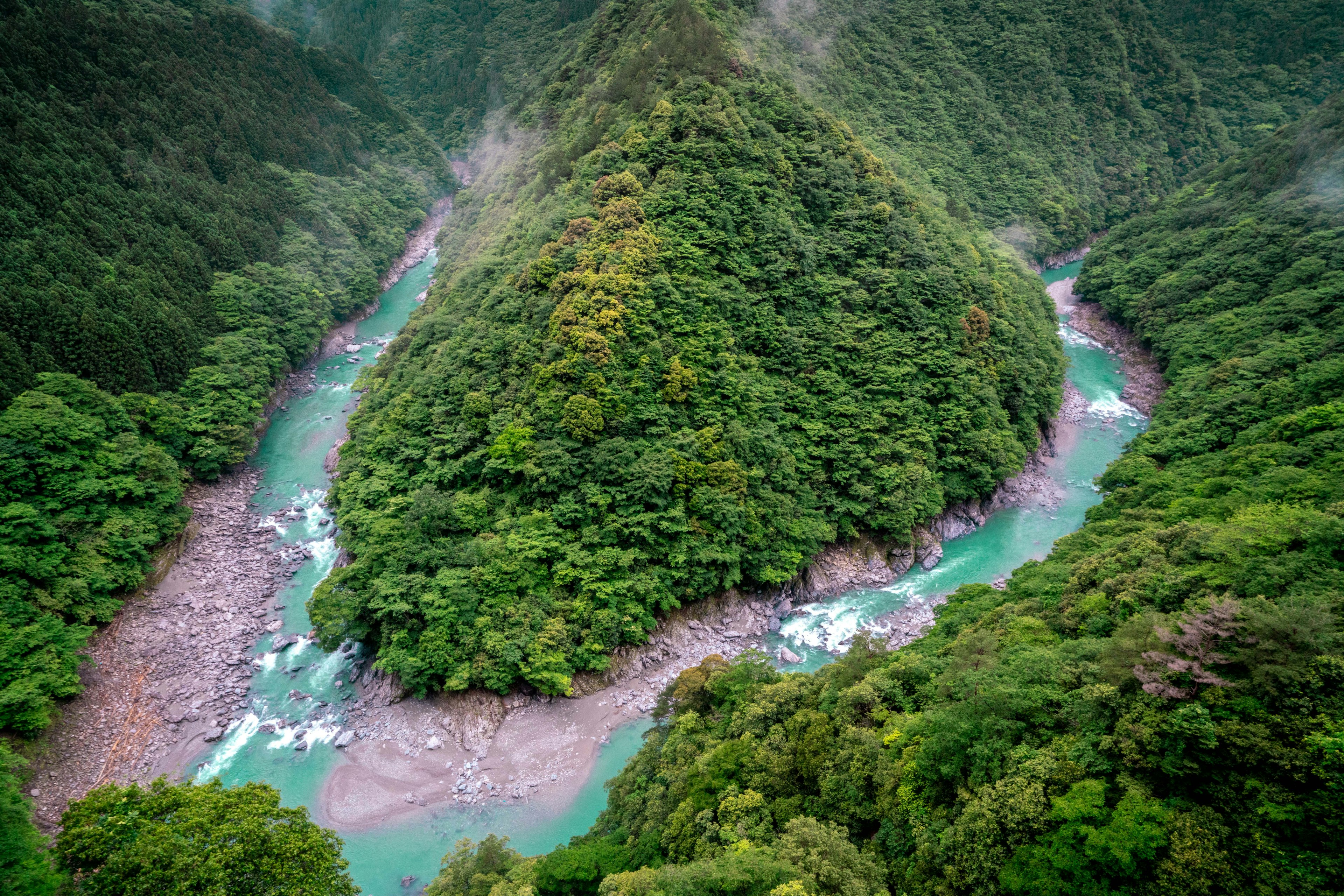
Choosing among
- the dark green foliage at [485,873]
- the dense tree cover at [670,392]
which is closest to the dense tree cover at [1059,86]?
the dense tree cover at [670,392]

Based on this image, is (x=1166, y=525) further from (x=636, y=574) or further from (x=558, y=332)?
(x=558, y=332)

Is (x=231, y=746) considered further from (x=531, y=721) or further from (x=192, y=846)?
(x=192, y=846)

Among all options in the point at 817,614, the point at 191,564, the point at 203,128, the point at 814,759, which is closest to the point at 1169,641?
the point at 814,759

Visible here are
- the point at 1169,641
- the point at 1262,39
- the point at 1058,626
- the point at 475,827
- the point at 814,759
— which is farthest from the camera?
the point at 1262,39

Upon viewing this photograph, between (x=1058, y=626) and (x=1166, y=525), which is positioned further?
(x=1166, y=525)

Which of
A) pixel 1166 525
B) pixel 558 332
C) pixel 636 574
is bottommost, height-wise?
pixel 636 574

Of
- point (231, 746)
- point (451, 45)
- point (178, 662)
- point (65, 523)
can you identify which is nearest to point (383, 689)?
point (231, 746)

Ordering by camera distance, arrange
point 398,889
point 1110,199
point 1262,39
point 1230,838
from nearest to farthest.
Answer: point 1230,838 < point 398,889 < point 1110,199 < point 1262,39
